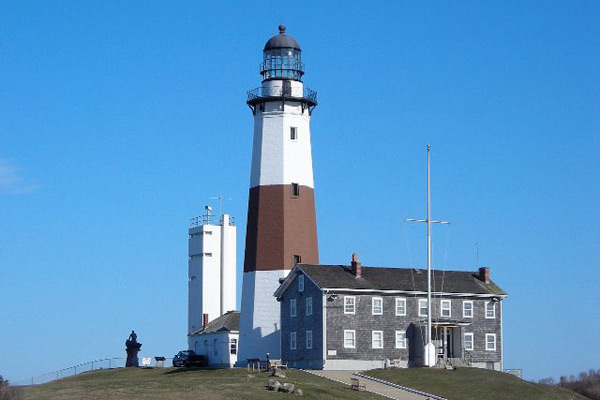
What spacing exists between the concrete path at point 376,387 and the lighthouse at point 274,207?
9.22 m

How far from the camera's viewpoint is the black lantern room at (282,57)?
3457 inches

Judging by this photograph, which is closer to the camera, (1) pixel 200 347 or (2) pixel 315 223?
(2) pixel 315 223

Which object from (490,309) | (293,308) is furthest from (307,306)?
(490,309)

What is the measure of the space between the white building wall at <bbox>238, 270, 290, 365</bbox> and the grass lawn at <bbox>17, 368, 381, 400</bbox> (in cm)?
1001

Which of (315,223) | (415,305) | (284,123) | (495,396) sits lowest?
(495,396)

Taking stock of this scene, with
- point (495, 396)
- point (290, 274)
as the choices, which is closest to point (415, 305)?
point (290, 274)

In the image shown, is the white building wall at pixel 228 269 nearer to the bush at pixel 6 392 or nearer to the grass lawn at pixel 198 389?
the grass lawn at pixel 198 389

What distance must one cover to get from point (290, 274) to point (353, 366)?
775 centimetres

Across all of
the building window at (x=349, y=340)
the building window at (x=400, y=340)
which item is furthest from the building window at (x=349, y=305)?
the building window at (x=400, y=340)

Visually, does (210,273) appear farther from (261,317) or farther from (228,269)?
(261,317)

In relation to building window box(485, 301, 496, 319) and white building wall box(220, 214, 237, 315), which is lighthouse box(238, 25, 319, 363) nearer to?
building window box(485, 301, 496, 319)

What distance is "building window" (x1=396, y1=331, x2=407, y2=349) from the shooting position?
79562mm

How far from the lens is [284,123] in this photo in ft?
282

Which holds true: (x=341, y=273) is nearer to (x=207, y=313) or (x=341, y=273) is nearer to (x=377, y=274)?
(x=377, y=274)
